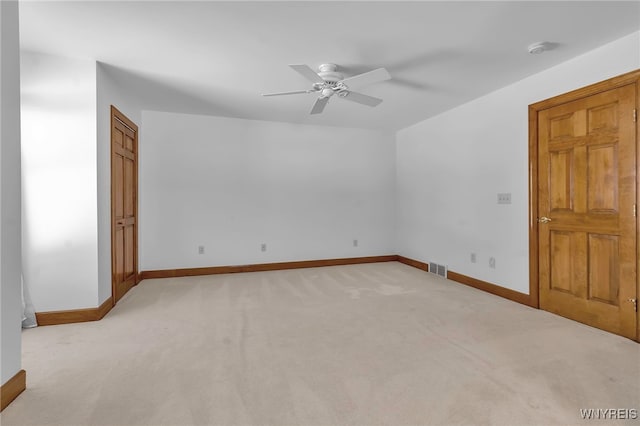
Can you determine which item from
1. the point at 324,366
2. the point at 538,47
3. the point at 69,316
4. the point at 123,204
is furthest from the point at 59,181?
the point at 538,47

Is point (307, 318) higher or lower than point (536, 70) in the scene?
lower

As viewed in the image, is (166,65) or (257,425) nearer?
(257,425)

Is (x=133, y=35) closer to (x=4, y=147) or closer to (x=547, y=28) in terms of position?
(x=4, y=147)

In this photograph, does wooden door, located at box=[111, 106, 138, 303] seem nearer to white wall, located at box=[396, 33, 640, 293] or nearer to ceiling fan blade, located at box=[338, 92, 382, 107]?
ceiling fan blade, located at box=[338, 92, 382, 107]

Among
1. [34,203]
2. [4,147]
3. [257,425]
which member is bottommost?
[257,425]

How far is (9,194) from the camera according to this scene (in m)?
1.85

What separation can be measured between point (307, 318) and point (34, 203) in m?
2.66

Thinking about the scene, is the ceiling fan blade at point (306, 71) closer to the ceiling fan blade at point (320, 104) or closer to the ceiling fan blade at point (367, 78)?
the ceiling fan blade at point (367, 78)

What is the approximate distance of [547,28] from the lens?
2.51 metres

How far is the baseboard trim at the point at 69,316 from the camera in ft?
9.77

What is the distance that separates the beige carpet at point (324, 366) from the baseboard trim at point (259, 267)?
1.22 metres

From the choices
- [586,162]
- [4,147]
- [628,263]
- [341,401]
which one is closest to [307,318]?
[341,401]

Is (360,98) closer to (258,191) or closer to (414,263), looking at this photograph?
(258,191)

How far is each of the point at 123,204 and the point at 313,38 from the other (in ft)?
9.86
